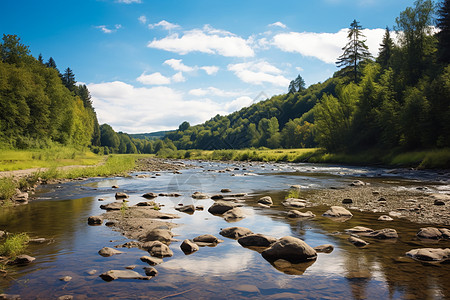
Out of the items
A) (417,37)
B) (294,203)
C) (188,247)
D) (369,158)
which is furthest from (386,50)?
(188,247)

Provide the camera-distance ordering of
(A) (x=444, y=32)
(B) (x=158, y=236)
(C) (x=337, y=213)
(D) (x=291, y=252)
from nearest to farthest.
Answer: (D) (x=291, y=252) → (B) (x=158, y=236) → (C) (x=337, y=213) → (A) (x=444, y=32)

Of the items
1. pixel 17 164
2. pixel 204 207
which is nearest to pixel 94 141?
pixel 17 164

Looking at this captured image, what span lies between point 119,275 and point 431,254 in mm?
7391

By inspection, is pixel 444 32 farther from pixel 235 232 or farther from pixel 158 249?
pixel 158 249

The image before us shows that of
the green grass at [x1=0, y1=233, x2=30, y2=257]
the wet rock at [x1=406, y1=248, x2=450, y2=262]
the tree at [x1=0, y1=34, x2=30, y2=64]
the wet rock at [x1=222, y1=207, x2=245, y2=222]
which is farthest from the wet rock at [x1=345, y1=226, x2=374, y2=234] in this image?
the tree at [x1=0, y1=34, x2=30, y2=64]

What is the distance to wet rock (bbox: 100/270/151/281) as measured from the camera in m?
6.05

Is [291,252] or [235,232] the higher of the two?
[291,252]

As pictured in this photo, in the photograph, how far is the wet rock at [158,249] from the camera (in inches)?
296

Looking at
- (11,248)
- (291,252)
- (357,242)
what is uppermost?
(11,248)

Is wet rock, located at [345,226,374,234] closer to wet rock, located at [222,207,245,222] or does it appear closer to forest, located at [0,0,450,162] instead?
wet rock, located at [222,207,245,222]

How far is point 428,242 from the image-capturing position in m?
8.30

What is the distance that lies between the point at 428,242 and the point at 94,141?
145933 millimetres

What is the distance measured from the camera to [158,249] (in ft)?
25.1

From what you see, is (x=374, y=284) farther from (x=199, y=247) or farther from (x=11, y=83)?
(x=11, y=83)
